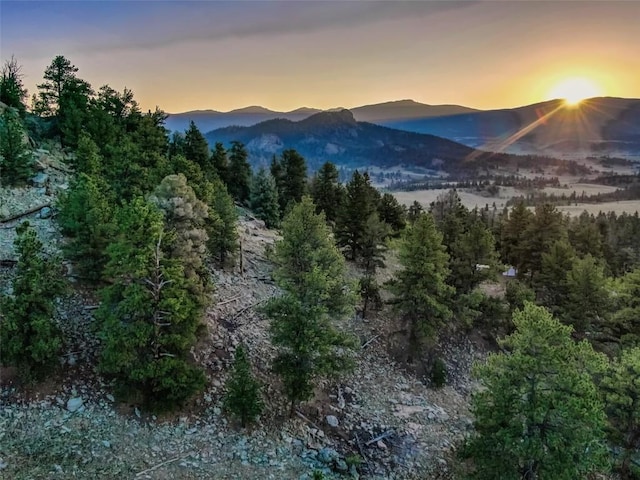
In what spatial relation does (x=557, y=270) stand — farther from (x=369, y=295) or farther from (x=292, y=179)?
(x=292, y=179)

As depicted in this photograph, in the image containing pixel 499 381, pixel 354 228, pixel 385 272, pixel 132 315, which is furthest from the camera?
pixel 385 272

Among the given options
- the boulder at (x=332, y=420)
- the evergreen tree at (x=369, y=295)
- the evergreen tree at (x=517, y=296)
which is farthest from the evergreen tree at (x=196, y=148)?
the boulder at (x=332, y=420)

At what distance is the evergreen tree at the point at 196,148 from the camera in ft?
161

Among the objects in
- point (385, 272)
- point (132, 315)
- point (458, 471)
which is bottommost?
point (458, 471)

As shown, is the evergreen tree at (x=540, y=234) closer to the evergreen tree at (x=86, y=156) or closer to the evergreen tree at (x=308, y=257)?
the evergreen tree at (x=308, y=257)

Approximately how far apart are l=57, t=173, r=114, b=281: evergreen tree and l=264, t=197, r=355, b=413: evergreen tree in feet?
27.6

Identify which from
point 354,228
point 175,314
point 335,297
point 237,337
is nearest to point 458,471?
point 335,297

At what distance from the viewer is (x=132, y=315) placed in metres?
17.2

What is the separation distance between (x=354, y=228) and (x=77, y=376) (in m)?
25.1

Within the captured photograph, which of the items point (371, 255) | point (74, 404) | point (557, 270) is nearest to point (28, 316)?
point (74, 404)

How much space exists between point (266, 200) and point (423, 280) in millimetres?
28812

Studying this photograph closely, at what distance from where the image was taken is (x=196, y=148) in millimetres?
49750

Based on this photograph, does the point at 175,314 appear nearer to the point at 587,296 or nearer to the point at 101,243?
the point at 101,243

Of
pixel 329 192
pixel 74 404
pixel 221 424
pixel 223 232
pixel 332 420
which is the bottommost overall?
pixel 332 420
